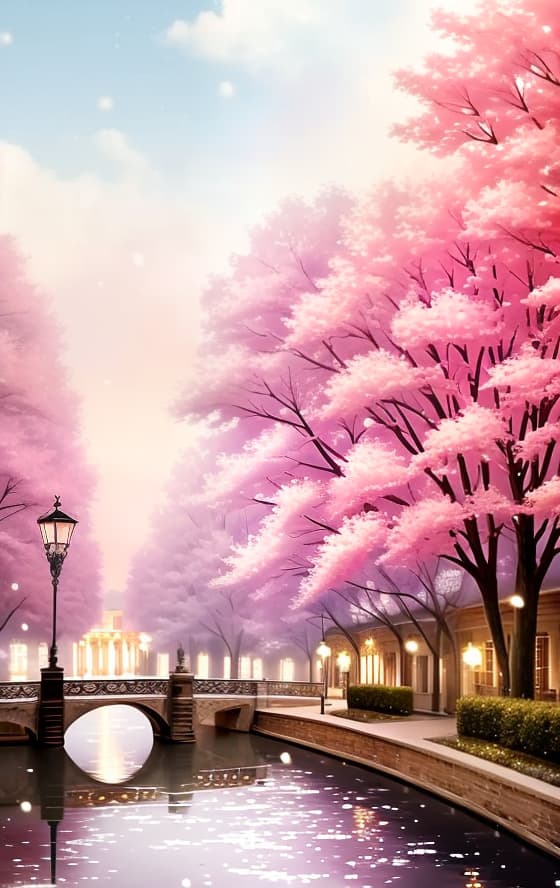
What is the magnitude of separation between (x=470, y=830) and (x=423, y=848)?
1.54 metres

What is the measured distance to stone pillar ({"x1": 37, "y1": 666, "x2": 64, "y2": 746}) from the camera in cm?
4403

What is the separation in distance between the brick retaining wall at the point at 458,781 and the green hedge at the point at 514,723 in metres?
1.21

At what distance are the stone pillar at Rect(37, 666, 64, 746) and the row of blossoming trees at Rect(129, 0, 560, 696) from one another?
1352 cm

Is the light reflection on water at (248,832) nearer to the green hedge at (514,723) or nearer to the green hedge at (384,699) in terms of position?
the green hedge at (514,723)

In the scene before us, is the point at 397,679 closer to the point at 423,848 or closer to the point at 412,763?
the point at 412,763

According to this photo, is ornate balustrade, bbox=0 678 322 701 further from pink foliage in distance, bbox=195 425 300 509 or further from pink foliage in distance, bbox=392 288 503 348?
pink foliage in distance, bbox=392 288 503 348

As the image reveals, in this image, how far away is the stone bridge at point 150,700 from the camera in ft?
147

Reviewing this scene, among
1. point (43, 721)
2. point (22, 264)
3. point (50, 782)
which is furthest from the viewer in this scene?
point (22, 264)

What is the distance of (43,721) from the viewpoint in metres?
44.7

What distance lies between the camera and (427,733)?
33969 mm

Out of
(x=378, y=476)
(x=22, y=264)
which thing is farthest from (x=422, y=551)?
(x=22, y=264)

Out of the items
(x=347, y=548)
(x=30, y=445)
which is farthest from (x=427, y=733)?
(x=30, y=445)

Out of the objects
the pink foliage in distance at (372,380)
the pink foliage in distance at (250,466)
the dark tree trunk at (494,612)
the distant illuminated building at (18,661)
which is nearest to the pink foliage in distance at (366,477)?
the pink foliage in distance at (372,380)

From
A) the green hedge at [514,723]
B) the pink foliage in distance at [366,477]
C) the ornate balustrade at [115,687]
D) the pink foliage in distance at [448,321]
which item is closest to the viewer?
the green hedge at [514,723]
